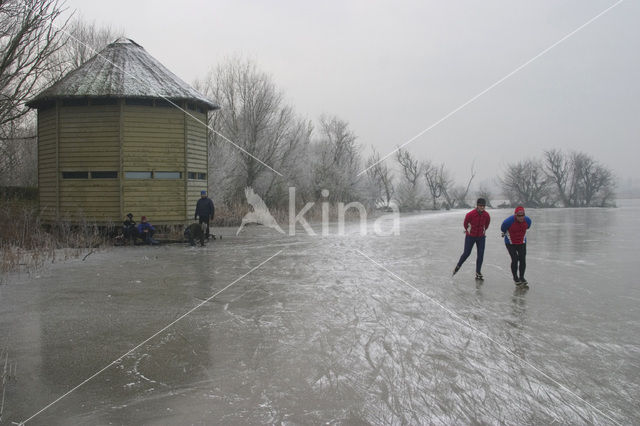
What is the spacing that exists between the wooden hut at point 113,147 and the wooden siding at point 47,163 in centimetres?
4

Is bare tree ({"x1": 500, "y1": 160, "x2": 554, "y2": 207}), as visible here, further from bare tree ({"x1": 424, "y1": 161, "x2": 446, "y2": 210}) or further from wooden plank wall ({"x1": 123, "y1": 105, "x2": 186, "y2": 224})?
wooden plank wall ({"x1": 123, "y1": 105, "x2": 186, "y2": 224})

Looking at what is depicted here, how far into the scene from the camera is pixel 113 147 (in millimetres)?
18406

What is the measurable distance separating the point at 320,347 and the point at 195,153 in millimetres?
15961

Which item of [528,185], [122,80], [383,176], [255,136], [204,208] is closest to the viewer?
[204,208]

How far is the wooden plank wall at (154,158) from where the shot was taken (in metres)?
18.5

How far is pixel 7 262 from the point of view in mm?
11305

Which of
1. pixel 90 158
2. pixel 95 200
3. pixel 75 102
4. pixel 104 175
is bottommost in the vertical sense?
pixel 95 200

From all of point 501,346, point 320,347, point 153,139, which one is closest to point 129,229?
point 153,139

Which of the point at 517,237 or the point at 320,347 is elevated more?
the point at 517,237

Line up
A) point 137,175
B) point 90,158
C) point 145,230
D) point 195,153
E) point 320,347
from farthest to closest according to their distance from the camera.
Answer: point 195,153 → point 137,175 → point 90,158 → point 145,230 → point 320,347

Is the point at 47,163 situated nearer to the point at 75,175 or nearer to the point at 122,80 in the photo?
the point at 75,175

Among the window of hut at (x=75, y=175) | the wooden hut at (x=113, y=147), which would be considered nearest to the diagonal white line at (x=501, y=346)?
the wooden hut at (x=113, y=147)

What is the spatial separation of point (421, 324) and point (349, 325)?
3.53 ft

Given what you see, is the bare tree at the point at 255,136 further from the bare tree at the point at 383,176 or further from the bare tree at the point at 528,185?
the bare tree at the point at 528,185
